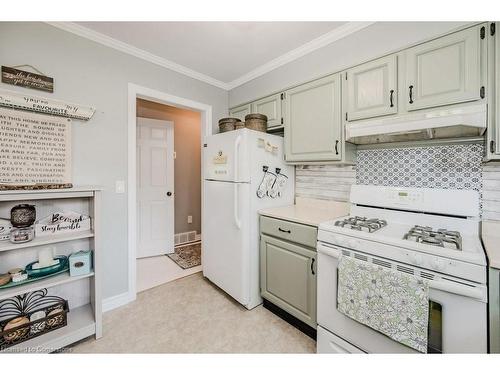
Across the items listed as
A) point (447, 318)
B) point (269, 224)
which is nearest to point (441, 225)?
point (447, 318)

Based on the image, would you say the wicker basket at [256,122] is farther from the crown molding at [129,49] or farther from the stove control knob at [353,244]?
the stove control knob at [353,244]

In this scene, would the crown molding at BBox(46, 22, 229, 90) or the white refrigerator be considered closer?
the crown molding at BBox(46, 22, 229, 90)

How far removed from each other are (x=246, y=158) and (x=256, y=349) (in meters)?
1.47

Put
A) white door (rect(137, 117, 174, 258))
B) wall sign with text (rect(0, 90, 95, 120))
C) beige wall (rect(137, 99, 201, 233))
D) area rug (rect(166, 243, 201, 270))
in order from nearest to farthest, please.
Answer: wall sign with text (rect(0, 90, 95, 120)), area rug (rect(166, 243, 201, 270)), white door (rect(137, 117, 174, 258)), beige wall (rect(137, 99, 201, 233))

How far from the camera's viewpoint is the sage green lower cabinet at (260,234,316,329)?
1614 mm

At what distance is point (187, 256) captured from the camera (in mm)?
3260

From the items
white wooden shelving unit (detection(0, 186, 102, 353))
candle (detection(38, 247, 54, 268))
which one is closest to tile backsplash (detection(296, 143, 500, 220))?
white wooden shelving unit (detection(0, 186, 102, 353))

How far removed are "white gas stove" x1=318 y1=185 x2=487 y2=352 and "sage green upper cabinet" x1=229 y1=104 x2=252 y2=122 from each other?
150cm

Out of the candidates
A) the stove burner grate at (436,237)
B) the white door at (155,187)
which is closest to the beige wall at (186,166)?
the white door at (155,187)

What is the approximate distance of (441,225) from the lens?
4.64ft

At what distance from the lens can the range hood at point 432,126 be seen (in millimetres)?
1151

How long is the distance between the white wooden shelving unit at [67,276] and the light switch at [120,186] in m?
0.26

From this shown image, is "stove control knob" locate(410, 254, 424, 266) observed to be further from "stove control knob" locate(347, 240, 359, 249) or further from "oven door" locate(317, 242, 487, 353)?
"stove control knob" locate(347, 240, 359, 249)
